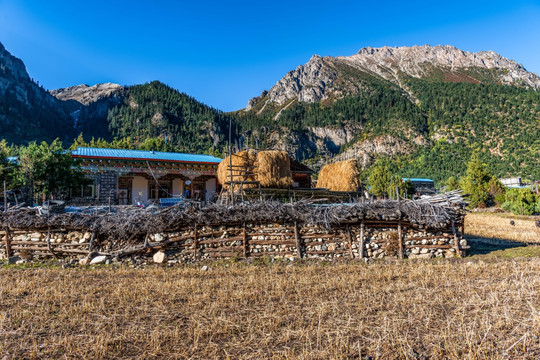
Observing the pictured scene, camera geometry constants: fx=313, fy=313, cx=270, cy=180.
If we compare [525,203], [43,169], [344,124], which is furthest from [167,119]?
[525,203]

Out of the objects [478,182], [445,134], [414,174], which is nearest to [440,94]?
[445,134]

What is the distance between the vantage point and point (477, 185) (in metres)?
46.5

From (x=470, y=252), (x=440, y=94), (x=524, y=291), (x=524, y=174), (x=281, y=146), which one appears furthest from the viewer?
(x=440, y=94)

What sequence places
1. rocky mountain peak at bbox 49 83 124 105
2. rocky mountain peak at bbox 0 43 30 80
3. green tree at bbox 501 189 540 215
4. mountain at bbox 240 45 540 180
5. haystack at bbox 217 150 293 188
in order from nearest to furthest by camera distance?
haystack at bbox 217 150 293 188 < green tree at bbox 501 189 540 215 < mountain at bbox 240 45 540 180 < rocky mountain peak at bbox 0 43 30 80 < rocky mountain peak at bbox 49 83 124 105

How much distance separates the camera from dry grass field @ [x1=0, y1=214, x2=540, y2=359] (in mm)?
4426

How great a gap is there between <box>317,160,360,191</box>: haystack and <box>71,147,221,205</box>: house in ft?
29.7

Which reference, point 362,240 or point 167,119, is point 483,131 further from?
point 362,240

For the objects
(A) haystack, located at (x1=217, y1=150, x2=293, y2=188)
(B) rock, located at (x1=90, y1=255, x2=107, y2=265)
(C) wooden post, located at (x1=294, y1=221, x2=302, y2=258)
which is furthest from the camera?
(A) haystack, located at (x1=217, y1=150, x2=293, y2=188)

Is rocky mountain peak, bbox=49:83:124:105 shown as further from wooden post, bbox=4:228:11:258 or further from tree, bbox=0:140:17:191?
wooden post, bbox=4:228:11:258

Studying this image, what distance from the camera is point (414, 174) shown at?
79562 millimetres

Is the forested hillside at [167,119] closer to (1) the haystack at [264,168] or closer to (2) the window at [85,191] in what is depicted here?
(2) the window at [85,191]

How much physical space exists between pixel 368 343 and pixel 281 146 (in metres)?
95.4

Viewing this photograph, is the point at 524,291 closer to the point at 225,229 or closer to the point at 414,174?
the point at 225,229

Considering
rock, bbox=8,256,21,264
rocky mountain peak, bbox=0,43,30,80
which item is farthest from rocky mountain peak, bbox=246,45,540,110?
rock, bbox=8,256,21,264
